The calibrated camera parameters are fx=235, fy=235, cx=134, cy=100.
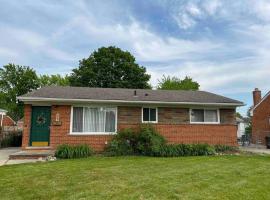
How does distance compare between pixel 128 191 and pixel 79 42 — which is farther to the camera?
pixel 79 42

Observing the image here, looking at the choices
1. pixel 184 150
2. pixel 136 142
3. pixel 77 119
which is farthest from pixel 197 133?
pixel 77 119

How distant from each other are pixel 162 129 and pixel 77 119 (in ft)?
14.1

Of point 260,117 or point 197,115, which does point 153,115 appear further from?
point 260,117

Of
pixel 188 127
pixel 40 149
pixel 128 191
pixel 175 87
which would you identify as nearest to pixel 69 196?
pixel 128 191

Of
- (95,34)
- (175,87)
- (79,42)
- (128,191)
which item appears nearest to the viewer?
(128,191)

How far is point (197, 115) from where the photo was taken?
13.2 metres

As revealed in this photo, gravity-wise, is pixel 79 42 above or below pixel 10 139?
above

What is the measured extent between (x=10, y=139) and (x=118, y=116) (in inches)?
308

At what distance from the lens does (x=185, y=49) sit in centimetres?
1683

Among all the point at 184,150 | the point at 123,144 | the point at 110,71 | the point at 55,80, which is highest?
the point at 55,80

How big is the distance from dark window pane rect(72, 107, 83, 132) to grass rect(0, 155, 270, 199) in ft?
12.6

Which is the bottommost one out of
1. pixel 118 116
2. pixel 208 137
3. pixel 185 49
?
pixel 208 137

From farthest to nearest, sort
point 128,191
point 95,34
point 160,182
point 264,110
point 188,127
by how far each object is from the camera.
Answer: point 264,110
point 95,34
point 188,127
point 160,182
point 128,191

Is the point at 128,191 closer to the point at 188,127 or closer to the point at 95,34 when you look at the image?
the point at 188,127
